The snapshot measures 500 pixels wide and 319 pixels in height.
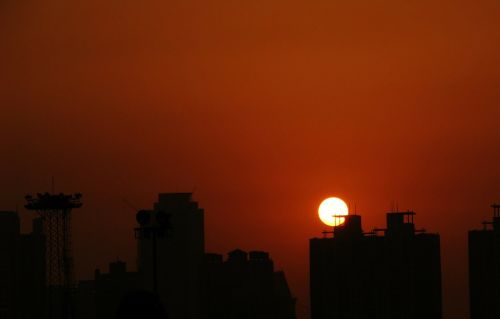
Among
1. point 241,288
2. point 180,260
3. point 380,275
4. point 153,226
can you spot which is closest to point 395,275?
point 380,275

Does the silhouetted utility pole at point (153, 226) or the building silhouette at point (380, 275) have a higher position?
the silhouetted utility pole at point (153, 226)

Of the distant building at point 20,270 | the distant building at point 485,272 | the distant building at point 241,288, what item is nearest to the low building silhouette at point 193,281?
the distant building at point 241,288

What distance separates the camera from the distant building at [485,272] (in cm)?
9250

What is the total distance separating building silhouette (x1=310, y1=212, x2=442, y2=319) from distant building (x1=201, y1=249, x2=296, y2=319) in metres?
8.35

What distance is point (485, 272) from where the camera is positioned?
3748 inches

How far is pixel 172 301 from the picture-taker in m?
112

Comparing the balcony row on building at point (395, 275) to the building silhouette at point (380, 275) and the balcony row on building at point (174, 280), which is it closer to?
the building silhouette at point (380, 275)

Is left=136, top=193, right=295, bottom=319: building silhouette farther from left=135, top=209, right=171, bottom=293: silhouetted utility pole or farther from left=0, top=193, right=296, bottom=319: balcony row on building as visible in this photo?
left=135, top=209, right=171, bottom=293: silhouetted utility pole

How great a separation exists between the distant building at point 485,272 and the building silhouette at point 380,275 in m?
3.48

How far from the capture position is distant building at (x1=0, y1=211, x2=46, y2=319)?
8756 cm

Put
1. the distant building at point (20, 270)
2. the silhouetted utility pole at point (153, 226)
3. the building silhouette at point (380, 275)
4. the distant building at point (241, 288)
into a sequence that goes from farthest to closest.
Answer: the distant building at point (241, 288) → the building silhouette at point (380, 275) → the distant building at point (20, 270) → the silhouetted utility pole at point (153, 226)

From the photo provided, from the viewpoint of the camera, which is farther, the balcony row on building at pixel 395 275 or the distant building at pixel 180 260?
the distant building at pixel 180 260

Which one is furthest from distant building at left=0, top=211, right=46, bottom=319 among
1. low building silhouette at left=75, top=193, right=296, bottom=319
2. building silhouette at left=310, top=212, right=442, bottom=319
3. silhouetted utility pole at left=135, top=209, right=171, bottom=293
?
silhouetted utility pole at left=135, top=209, right=171, bottom=293

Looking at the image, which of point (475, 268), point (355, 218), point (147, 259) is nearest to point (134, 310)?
point (475, 268)
